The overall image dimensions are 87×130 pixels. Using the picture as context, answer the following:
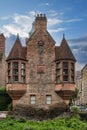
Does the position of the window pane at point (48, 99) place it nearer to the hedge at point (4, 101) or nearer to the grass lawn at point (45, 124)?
the grass lawn at point (45, 124)

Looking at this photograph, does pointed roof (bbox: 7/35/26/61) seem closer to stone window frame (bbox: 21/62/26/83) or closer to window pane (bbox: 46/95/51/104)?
stone window frame (bbox: 21/62/26/83)

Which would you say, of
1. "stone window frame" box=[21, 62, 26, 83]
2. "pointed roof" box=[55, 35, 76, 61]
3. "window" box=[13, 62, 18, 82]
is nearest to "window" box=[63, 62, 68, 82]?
"pointed roof" box=[55, 35, 76, 61]

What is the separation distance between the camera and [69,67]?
57.2 meters

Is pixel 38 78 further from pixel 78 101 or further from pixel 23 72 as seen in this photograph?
pixel 78 101

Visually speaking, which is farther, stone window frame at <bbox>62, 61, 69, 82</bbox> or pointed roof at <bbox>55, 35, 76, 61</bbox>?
pointed roof at <bbox>55, 35, 76, 61</bbox>

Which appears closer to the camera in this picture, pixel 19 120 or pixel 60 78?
pixel 19 120

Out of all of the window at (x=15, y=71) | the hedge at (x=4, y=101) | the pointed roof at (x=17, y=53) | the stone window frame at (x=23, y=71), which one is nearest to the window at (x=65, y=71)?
the stone window frame at (x=23, y=71)

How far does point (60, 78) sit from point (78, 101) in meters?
65.8

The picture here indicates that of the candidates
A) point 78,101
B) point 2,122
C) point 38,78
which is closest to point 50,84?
point 38,78

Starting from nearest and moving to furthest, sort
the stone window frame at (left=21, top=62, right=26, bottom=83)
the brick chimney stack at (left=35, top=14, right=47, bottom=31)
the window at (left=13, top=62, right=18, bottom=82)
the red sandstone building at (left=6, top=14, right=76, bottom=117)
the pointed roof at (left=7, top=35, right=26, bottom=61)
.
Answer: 1. the red sandstone building at (left=6, top=14, right=76, bottom=117)
2. the window at (left=13, top=62, right=18, bottom=82)
3. the pointed roof at (left=7, top=35, right=26, bottom=61)
4. the stone window frame at (left=21, top=62, right=26, bottom=83)
5. the brick chimney stack at (left=35, top=14, right=47, bottom=31)

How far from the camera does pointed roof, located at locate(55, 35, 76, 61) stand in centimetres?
5747

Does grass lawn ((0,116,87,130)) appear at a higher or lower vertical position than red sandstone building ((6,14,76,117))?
lower

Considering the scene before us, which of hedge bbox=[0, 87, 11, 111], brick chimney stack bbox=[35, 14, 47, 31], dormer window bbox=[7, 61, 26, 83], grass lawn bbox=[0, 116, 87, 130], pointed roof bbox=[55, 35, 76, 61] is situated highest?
brick chimney stack bbox=[35, 14, 47, 31]

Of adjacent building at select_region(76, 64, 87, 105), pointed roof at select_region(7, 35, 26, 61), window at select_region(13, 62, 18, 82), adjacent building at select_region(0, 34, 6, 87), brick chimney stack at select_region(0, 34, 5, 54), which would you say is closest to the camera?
window at select_region(13, 62, 18, 82)
